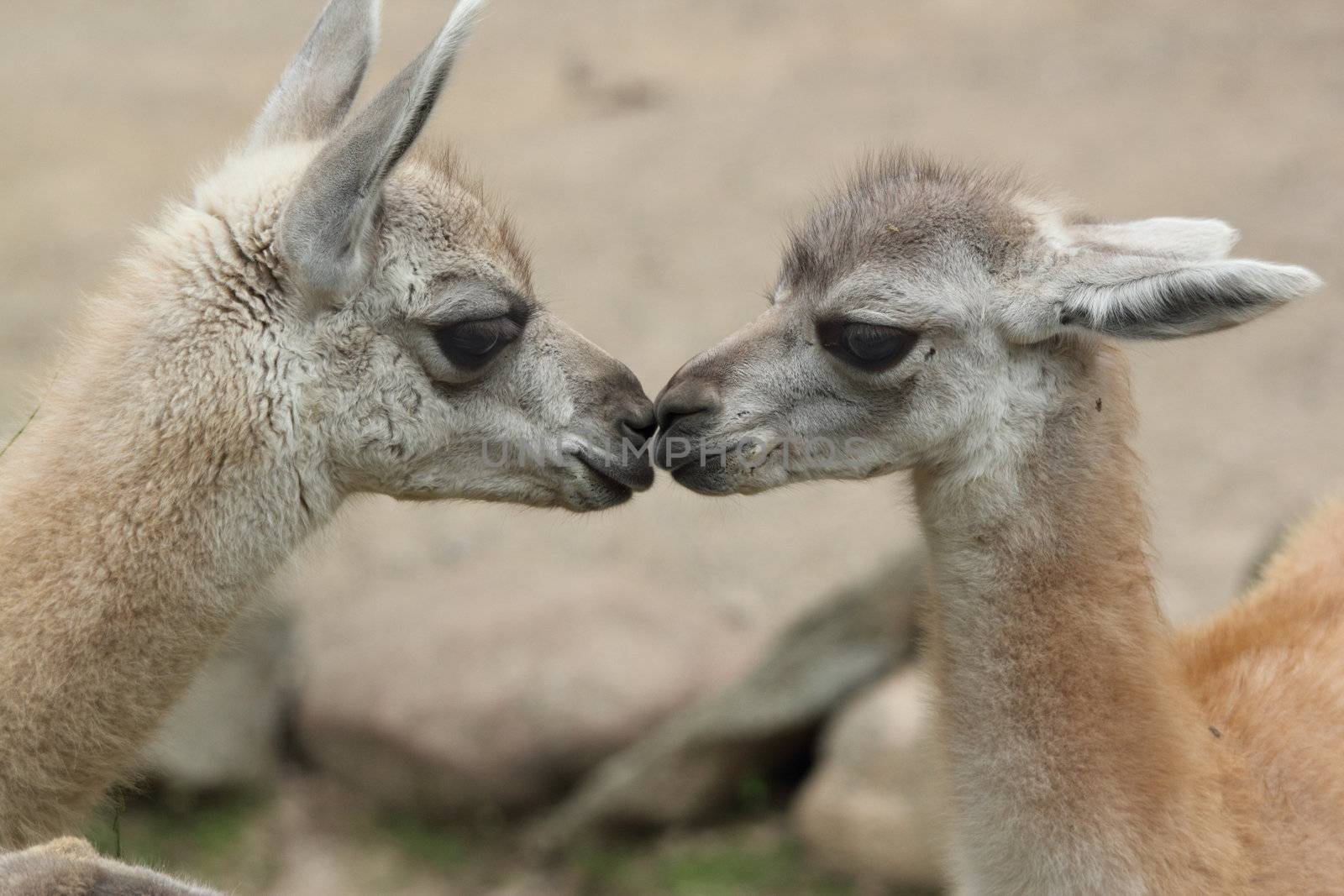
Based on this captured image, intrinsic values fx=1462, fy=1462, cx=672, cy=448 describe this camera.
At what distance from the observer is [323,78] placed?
3.71 m

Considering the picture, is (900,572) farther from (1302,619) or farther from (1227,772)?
(1227,772)

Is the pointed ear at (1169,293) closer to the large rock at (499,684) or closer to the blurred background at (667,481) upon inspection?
the blurred background at (667,481)

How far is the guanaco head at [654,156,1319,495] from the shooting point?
304 cm

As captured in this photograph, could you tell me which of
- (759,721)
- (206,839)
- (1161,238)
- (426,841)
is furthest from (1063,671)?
(206,839)

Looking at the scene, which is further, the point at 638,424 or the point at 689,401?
the point at 638,424

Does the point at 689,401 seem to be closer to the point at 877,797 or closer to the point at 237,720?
the point at 877,797

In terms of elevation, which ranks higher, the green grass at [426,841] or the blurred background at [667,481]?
the blurred background at [667,481]

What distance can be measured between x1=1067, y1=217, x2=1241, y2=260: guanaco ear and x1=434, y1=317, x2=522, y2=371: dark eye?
4.19 feet

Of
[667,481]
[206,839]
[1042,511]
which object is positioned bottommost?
[206,839]

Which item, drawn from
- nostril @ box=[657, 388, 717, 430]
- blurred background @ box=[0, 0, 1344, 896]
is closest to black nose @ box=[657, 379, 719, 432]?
nostril @ box=[657, 388, 717, 430]

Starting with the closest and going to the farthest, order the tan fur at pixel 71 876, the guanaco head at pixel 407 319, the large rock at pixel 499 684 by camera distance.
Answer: the tan fur at pixel 71 876, the guanaco head at pixel 407 319, the large rock at pixel 499 684

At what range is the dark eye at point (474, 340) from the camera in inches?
127

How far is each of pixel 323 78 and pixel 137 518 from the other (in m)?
1.37

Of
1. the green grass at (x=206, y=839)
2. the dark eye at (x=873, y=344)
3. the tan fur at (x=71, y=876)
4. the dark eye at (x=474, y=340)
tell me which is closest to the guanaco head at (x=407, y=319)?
the dark eye at (x=474, y=340)
